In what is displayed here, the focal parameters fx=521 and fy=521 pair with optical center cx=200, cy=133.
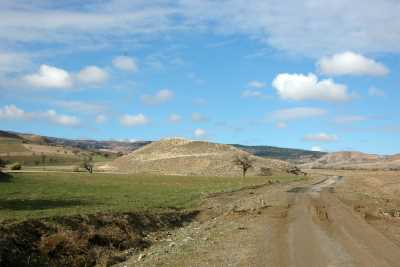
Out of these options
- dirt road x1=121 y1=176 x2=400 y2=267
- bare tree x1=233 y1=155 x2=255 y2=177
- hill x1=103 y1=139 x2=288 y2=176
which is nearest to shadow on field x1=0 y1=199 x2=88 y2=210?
dirt road x1=121 y1=176 x2=400 y2=267

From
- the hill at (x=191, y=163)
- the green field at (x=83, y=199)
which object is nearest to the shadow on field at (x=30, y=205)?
the green field at (x=83, y=199)

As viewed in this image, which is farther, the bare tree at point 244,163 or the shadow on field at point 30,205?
the bare tree at point 244,163

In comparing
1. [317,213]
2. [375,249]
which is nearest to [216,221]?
[317,213]

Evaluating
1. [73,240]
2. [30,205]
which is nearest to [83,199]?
[30,205]

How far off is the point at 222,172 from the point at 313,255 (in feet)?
451

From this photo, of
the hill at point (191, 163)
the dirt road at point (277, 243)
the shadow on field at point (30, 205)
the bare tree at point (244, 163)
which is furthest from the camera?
the hill at point (191, 163)

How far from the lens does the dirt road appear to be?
18.0 meters

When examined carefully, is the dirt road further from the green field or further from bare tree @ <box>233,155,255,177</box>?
bare tree @ <box>233,155,255,177</box>

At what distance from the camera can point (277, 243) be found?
21844 millimetres

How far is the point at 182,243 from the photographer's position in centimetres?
2289

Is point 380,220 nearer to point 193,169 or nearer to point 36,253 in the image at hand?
point 36,253

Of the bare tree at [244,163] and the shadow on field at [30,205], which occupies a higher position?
the bare tree at [244,163]

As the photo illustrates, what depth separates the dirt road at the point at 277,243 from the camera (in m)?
18.0

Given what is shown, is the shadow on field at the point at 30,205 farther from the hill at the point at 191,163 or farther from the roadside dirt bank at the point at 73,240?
the hill at the point at 191,163
